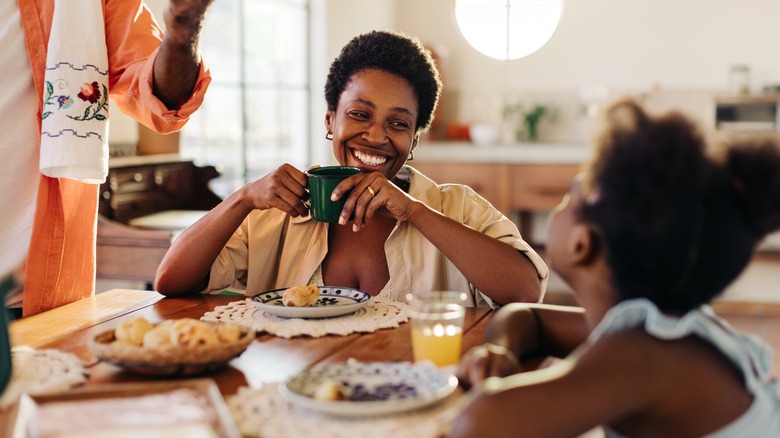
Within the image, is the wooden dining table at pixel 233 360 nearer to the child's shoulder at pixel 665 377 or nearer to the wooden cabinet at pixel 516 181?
the child's shoulder at pixel 665 377

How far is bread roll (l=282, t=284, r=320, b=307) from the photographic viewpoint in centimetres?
154

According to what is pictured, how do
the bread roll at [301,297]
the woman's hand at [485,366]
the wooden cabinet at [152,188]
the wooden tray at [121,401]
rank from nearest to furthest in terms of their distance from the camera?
1. the wooden tray at [121,401]
2. the woman's hand at [485,366]
3. the bread roll at [301,297]
4. the wooden cabinet at [152,188]

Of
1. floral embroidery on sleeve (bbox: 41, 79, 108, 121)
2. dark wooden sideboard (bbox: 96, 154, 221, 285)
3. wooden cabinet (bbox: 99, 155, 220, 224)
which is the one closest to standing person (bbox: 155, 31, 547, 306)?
floral embroidery on sleeve (bbox: 41, 79, 108, 121)

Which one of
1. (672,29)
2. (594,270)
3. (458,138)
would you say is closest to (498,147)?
(458,138)

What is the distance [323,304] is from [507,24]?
436cm

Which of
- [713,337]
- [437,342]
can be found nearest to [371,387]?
[437,342]

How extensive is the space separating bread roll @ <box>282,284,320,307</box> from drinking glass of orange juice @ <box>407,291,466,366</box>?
323 mm

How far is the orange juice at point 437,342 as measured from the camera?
1252 mm

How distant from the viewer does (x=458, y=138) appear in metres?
6.59

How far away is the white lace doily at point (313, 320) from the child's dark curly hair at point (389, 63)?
0.58 meters

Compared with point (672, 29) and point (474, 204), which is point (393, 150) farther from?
point (672, 29)

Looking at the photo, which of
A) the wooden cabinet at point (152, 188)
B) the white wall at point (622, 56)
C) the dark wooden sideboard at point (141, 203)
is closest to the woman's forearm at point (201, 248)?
the dark wooden sideboard at point (141, 203)

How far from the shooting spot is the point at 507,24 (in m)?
5.59

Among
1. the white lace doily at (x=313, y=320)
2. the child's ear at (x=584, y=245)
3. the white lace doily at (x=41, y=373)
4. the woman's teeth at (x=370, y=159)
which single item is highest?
the woman's teeth at (x=370, y=159)
